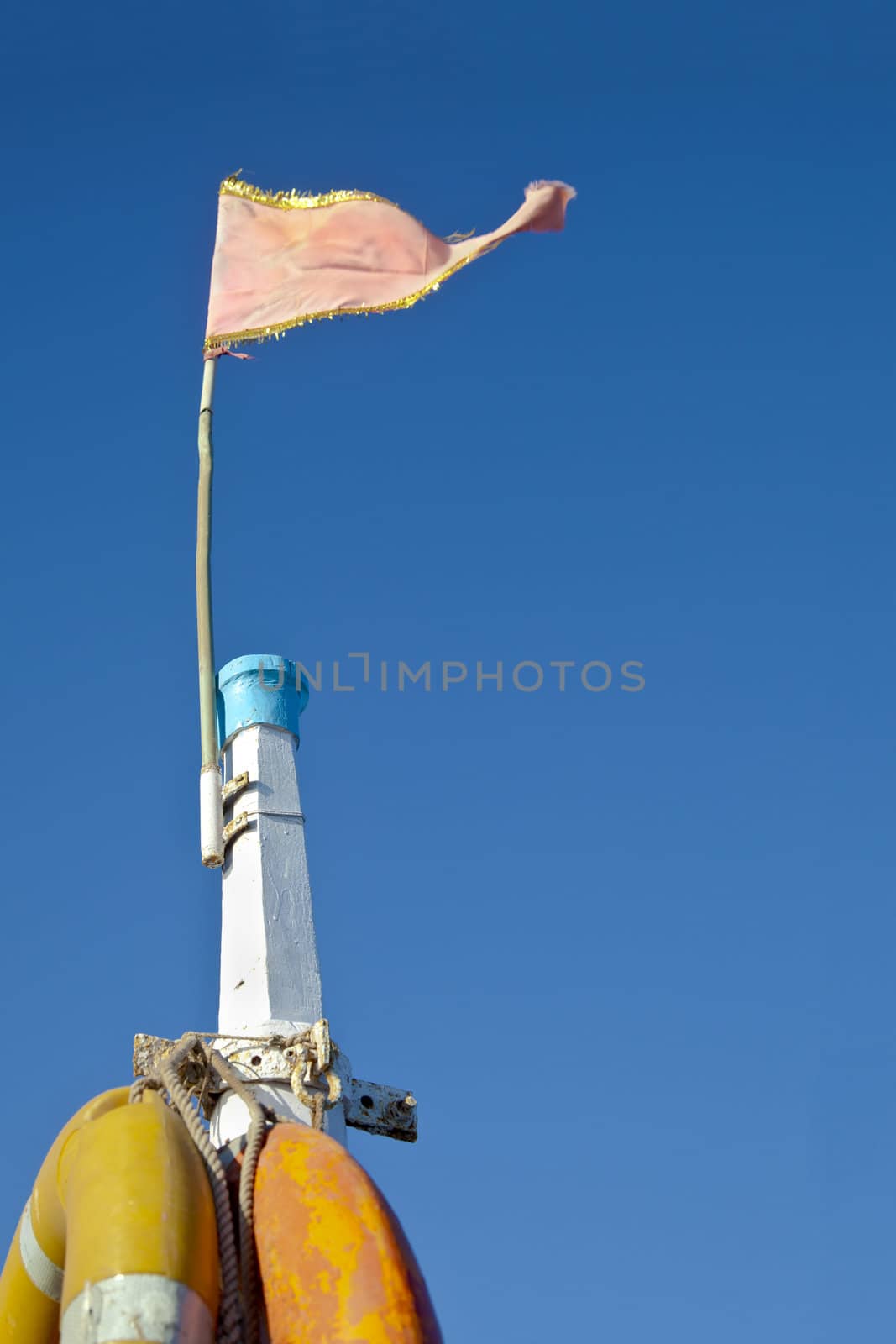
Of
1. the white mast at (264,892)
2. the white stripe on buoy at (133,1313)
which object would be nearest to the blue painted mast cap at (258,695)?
the white mast at (264,892)

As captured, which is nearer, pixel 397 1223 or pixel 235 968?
pixel 397 1223

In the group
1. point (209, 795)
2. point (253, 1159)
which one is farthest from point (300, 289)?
point (253, 1159)

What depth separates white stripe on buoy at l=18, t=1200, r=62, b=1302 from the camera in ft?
18.1

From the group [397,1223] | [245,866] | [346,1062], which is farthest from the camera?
[245,866]

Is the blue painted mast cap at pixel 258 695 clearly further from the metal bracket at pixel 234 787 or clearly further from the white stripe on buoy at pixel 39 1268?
the white stripe on buoy at pixel 39 1268

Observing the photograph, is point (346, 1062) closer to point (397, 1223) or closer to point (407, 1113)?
point (407, 1113)

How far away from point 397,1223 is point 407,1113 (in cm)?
248

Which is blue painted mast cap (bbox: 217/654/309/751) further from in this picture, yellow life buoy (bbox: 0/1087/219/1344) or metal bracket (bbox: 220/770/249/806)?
yellow life buoy (bbox: 0/1087/219/1344)

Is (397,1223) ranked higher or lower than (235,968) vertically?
lower

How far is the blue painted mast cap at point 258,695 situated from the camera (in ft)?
29.0

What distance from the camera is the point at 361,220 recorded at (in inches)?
441

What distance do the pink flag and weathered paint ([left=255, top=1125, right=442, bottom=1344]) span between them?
6567mm

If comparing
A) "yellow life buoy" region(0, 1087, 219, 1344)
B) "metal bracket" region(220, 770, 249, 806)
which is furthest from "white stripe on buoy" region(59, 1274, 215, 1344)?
"metal bracket" region(220, 770, 249, 806)

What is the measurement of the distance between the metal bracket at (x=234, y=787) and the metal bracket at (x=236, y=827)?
0.15 metres
